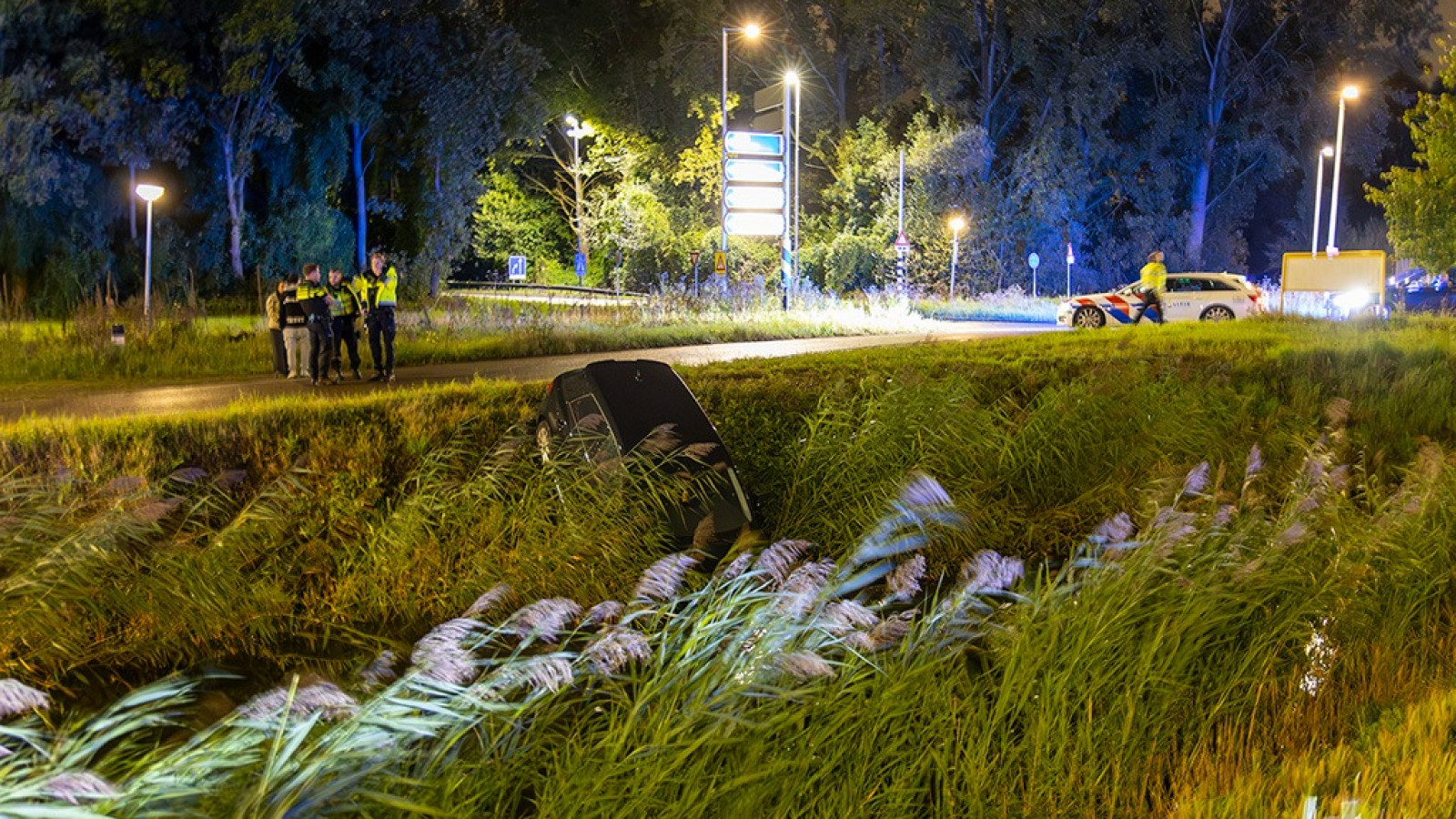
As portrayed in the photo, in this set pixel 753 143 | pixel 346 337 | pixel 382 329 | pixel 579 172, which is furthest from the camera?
pixel 579 172

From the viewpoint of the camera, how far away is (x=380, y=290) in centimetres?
1883

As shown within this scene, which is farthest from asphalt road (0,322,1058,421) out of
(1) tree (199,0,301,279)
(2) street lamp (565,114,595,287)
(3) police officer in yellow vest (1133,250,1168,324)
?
(2) street lamp (565,114,595,287)

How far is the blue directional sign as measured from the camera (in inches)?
1467

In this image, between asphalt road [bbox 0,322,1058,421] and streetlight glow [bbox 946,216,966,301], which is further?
streetlight glow [bbox 946,216,966,301]

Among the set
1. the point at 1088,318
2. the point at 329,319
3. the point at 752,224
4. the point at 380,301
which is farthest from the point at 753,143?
the point at 329,319

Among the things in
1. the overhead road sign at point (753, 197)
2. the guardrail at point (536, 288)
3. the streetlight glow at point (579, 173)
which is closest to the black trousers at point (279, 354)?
the overhead road sign at point (753, 197)

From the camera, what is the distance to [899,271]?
53.1 m

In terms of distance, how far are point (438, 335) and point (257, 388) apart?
7083 mm

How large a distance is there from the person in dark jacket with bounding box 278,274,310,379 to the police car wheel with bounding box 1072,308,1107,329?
861 inches

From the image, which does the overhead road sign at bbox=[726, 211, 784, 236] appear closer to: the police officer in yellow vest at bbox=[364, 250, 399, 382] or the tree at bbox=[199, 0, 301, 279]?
the tree at bbox=[199, 0, 301, 279]

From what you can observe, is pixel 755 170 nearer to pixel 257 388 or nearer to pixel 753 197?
pixel 753 197

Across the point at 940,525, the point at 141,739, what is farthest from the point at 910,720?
the point at 940,525

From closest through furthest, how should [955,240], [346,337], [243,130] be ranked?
1. [346,337]
2. [243,130]
3. [955,240]

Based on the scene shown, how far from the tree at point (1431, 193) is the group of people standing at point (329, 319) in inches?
982
